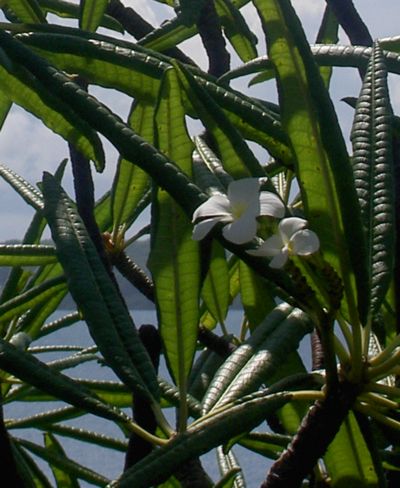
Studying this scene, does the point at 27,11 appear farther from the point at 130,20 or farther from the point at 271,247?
the point at 271,247

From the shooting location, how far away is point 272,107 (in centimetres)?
82

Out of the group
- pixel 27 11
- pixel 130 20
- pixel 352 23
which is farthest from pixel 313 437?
pixel 130 20

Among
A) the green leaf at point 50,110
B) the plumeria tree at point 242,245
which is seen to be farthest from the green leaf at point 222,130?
the green leaf at point 50,110

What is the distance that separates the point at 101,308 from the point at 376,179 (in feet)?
0.64

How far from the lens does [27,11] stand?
2.92ft

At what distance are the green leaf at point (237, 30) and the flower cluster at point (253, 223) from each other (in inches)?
24.2

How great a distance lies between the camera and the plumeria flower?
1.46 ft

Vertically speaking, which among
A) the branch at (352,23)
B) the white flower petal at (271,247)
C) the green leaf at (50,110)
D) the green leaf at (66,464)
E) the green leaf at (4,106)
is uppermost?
the branch at (352,23)

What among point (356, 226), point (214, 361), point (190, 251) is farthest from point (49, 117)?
point (214, 361)

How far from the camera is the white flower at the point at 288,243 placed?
1.48 ft

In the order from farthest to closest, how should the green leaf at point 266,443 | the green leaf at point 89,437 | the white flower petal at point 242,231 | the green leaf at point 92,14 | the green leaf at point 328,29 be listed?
the green leaf at point 328,29 < the green leaf at point 89,437 < the green leaf at point 92,14 < the green leaf at point 266,443 < the white flower petal at point 242,231

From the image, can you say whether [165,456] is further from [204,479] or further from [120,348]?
[204,479]

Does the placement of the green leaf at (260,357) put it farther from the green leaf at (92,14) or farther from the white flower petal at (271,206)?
the green leaf at (92,14)

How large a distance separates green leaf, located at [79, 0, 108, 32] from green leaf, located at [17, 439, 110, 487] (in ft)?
1.41
